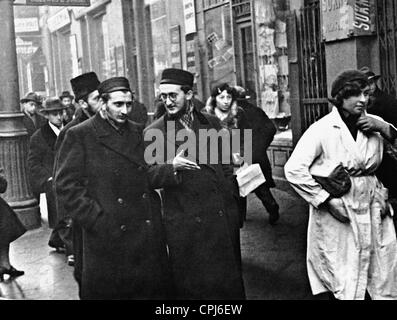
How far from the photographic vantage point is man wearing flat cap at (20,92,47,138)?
26.9ft

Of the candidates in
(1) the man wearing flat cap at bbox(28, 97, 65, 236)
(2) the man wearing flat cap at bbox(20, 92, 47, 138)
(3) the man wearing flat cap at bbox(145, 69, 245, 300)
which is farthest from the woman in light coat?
(2) the man wearing flat cap at bbox(20, 92, 47, 138)

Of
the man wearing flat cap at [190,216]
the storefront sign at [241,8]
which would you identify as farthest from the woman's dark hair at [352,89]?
the storefront sign at [241,8]

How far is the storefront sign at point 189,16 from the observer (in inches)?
295

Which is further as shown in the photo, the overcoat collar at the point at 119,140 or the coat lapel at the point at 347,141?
the overcoat collar at the point at 119,140

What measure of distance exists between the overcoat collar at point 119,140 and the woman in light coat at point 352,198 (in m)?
0.89

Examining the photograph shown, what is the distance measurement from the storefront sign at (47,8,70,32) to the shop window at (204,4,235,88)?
1.83m

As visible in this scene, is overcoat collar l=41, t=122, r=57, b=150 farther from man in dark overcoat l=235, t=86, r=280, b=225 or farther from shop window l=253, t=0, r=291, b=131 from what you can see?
shop window l=253, t=0, r=291, b=131

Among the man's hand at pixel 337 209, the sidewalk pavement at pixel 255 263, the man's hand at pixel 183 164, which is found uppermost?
the man's hand at pixel 183 164

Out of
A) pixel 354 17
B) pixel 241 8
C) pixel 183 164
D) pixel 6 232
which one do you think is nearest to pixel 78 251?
pixel 183 164

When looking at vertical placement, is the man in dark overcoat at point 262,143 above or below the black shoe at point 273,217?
above

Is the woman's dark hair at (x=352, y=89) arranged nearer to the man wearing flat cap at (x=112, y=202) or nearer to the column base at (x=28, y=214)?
the man wearing flat cap at (x=112, y=202)

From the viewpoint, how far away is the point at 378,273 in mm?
3896

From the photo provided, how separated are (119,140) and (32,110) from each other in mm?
4923
